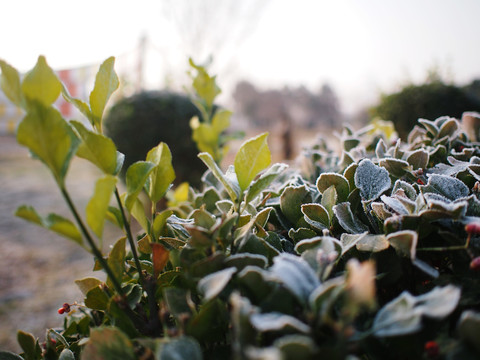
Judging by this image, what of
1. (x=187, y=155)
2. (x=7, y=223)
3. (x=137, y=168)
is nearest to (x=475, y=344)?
(x=137, y=168)

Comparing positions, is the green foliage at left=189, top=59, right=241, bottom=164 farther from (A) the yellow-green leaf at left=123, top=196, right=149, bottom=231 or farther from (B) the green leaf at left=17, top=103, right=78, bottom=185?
(B) the green leaf at left=17, top=103, right=78, bottom=185

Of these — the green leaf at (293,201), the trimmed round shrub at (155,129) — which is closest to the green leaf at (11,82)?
the green leaf at (293,201)

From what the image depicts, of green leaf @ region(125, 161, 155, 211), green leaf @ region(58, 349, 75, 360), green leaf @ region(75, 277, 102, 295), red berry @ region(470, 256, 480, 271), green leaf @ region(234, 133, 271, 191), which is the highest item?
green leaf @ region(125, 161, 155, 211)

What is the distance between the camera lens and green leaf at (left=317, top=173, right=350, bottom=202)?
958mm

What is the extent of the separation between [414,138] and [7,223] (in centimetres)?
802

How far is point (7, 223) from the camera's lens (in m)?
7.36

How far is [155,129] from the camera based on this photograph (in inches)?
247

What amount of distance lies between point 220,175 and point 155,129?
570cm

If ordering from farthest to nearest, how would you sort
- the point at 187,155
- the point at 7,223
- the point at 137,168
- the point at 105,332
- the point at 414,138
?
1. the point at 7,223
2. the point at 187,155
3. the point at 414,138
4. the point at 137,168
5. the point at 105,332

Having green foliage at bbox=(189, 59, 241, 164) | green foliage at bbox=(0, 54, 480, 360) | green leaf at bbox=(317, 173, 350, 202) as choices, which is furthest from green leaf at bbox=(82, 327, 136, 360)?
green foliage at bbox=(189, 59, 241, 164)

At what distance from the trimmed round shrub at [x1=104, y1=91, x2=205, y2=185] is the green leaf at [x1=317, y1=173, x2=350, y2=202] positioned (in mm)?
5484

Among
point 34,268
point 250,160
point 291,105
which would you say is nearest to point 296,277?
point 250,160

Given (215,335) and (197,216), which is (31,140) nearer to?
(197,216)

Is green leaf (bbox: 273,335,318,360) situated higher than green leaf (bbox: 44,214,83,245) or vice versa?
green leaf (bbox: 44,214,83,245)
